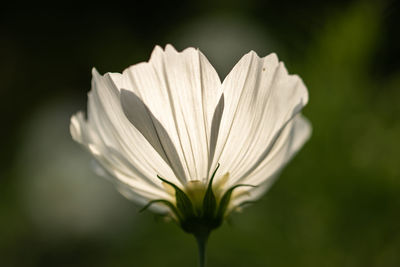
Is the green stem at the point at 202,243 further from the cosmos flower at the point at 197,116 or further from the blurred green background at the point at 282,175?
the blurred green background at the point at 282,175

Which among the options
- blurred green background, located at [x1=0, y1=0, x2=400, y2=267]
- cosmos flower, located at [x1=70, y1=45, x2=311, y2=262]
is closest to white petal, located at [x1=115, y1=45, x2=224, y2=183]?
cosmos flower, located at [x1=70, y1=45, x2=311, y2=262]

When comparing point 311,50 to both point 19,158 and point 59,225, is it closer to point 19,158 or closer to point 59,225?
point 59,225

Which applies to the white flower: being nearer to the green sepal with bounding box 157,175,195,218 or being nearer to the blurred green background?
the green sepal with bounding box 157,175,195,218

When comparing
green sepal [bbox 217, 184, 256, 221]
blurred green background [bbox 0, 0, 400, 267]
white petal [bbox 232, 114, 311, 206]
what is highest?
white petal [bbox 232, 114, 311, 206]

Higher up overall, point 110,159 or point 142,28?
point 110,159

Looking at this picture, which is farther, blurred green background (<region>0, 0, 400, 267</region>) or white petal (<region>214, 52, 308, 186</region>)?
blurred green background (<region>0, 0, 400, 267</region>)

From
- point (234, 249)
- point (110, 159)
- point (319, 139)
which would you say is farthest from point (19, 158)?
point (110, 159)

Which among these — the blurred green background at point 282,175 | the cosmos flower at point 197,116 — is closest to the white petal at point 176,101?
the cosmos flower at point 197,116
